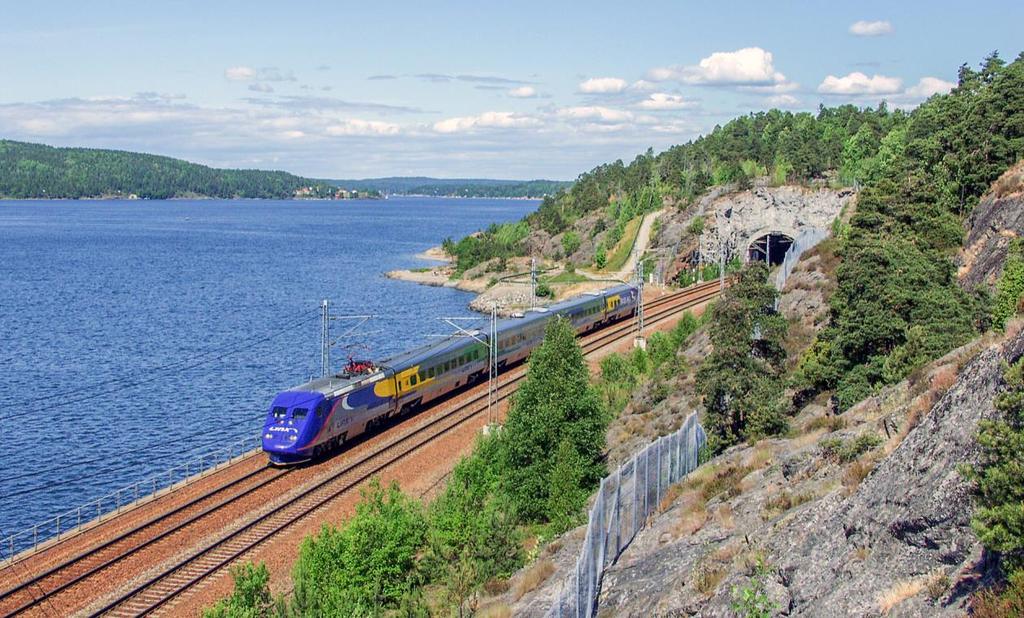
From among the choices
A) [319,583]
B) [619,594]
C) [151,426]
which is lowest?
[151,426]

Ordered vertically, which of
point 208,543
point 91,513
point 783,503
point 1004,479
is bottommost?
point 91,513

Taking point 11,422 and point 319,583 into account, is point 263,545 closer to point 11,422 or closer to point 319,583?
point 319,583

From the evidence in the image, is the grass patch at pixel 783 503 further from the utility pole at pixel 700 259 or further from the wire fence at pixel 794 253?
the utility pole at pixel 700 259

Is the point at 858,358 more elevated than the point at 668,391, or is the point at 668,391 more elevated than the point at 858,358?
the point at 858,358

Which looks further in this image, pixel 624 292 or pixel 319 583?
pixel 624 292

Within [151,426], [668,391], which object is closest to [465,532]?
[668,391]

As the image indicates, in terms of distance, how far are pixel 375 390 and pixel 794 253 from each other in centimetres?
3268

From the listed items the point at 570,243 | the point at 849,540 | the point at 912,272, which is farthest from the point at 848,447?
the point at 570,243

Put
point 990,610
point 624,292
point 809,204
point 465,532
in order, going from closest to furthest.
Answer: point 990,610 < point 465,532 < point 624,292 < point 809,204

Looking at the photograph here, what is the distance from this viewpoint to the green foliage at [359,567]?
24594 mm

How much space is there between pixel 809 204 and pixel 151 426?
68.8 metres

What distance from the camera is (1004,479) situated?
453 inches

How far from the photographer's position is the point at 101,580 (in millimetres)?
28734

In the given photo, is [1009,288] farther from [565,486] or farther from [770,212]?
[770,212]
